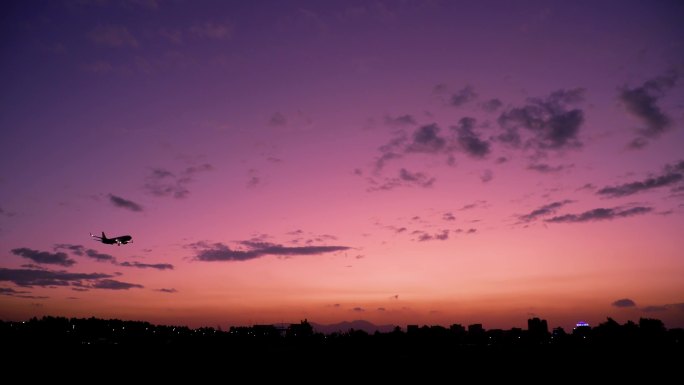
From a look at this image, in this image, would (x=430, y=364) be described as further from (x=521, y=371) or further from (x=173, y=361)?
(x=173, y=361)

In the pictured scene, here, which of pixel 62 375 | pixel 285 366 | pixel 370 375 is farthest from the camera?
pixel 285 366

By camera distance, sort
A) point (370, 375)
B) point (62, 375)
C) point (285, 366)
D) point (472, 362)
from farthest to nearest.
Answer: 1. point (472, 362)
2. point (285, 366)
3. point (370, 375)
4. point (62, 375)

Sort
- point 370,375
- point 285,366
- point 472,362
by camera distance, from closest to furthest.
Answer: point 370,375 < point 285,366 < point 472,362

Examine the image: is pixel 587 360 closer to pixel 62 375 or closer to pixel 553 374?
pixel 553 374

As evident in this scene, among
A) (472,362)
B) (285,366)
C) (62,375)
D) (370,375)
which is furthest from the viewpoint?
(472,362)

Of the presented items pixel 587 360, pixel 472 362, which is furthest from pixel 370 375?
pixel 587 360

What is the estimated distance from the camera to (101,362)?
159375mm

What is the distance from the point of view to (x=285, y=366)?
6644 inches

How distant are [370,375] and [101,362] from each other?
8244 centimetres

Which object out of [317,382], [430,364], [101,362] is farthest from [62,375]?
[430,364]

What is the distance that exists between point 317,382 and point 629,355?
119 meters

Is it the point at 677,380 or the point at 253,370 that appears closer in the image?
the point at 677,380

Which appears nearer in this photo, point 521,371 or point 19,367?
point 19,367

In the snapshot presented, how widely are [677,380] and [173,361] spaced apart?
14552 cm
